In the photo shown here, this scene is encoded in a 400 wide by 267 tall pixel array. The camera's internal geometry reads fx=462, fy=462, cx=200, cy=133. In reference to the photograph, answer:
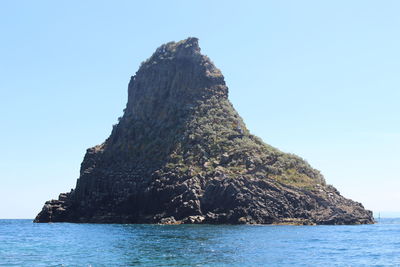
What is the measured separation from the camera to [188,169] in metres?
135

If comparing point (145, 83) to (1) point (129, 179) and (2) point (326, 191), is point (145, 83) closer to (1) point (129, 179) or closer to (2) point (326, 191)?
(1) point (129, 179)

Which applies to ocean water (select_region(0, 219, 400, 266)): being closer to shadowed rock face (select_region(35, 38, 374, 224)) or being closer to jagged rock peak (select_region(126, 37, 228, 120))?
shadowed rock face (select_region(35, 38, 374, 224))

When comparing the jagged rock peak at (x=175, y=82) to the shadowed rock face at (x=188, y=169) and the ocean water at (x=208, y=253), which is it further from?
the ocean water at (x=208, y=253)

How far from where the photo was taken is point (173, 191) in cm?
12669

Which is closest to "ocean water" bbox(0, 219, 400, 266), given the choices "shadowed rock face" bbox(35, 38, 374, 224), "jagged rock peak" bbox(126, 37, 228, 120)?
"shadowed rock face" bbox(35, 38, 374, 224)

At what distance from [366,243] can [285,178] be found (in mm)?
61801

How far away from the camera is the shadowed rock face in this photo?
121 metres

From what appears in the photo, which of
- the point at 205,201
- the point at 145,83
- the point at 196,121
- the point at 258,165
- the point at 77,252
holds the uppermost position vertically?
the point at 145,83

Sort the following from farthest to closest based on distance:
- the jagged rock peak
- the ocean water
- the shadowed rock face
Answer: the jagged rock peak < the shadowed rock face < the ocean water

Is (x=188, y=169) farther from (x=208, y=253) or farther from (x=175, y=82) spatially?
(x=208, y=253)

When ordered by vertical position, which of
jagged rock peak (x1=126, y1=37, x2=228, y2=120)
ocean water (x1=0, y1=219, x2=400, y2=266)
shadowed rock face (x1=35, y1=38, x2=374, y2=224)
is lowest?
ocean water (x1=0, y1=219, x2=400, y2=266)

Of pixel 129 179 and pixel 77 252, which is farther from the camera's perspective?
pixel 129 179

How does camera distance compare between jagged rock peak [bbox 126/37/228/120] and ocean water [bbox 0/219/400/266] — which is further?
jagged rock peak [bbox 126/37/228/120]

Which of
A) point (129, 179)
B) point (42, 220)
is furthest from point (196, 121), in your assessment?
point (42, 220)
